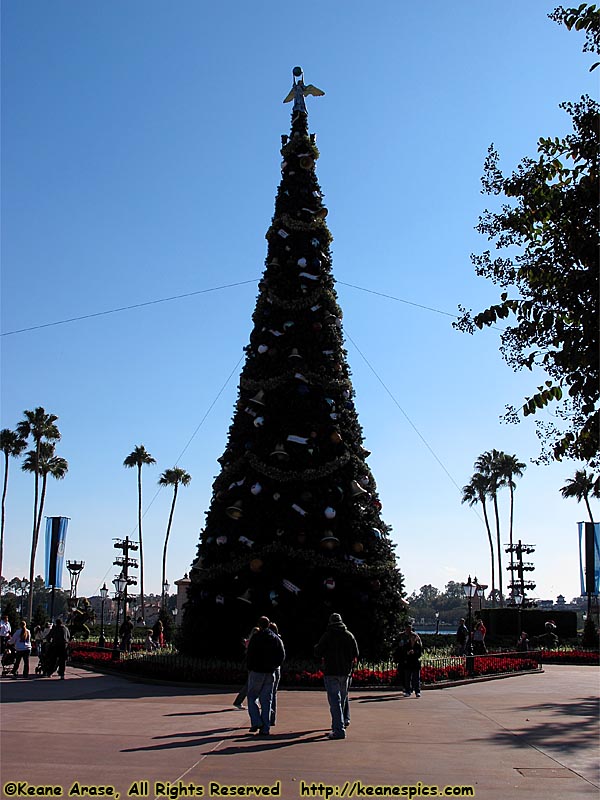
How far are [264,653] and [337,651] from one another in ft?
2.96

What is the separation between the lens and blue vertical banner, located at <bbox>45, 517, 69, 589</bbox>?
1334 inches

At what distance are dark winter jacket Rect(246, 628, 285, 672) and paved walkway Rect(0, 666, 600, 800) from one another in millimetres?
787

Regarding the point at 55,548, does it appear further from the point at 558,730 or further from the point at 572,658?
the point at 558,730

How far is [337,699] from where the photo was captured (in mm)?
9398

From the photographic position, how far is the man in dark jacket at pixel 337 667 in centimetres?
935

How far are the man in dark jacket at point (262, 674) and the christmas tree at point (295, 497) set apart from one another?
24.5ft

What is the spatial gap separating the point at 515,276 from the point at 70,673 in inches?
606

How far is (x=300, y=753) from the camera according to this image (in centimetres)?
823

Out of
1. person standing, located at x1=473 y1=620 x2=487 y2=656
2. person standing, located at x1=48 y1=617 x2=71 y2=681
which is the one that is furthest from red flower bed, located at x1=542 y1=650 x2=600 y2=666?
person standing, located at x1=48 y1=617 x2=71 y2=681

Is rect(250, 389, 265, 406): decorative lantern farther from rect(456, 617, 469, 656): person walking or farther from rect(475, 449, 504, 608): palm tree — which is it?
rect(475, 449, 504, 608): palm tree

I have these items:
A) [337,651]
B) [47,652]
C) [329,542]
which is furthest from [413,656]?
[47,652]

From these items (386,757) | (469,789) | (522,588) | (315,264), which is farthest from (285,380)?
(522,588)

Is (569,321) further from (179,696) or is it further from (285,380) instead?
(285,380)

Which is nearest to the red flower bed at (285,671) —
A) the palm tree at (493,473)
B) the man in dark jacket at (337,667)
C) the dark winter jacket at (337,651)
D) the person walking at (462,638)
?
the person walking at (462,638)
